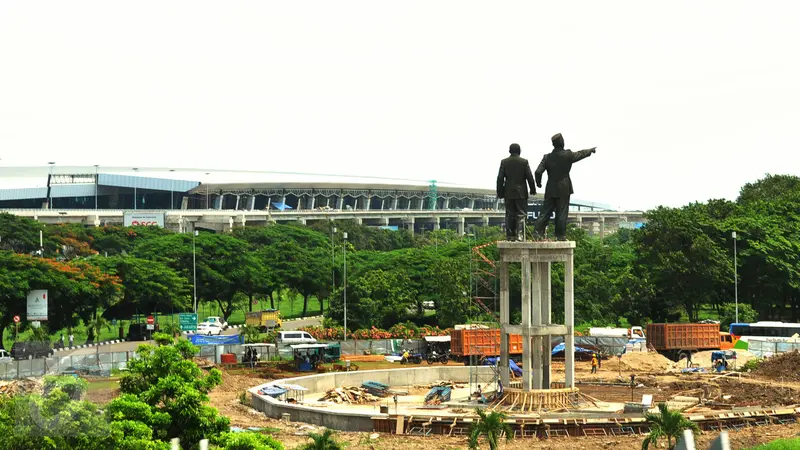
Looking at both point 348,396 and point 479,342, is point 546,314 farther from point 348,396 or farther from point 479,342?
point 479,342

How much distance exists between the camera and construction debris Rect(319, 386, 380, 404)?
157ft

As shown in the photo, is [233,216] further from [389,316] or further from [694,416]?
[694,416]

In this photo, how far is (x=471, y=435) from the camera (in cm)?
3572

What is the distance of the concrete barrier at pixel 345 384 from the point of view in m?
41.3

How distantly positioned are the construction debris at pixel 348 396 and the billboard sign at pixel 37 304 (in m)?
28.7

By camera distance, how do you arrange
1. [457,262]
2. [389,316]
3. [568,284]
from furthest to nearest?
[457,262] < [389,316] < [568,284]

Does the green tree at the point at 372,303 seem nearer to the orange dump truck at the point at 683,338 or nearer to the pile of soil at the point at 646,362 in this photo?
the orange dump truck at the point at 683,338

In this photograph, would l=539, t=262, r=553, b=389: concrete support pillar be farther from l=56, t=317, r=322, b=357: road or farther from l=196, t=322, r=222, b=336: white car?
l=196, t=322, r=222, b=336: white car

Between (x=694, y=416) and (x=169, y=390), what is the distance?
20283 mm

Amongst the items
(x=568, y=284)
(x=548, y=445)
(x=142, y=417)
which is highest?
(x=568, y=284)

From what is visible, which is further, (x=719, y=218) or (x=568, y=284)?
(x=719, y=218)

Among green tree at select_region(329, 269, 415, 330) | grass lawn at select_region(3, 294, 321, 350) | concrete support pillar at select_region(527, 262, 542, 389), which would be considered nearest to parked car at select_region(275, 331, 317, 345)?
green tree at select_region(329, 269, 415, 330)

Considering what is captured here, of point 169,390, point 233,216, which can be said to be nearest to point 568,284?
point 169,390

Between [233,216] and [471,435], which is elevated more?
[233,216]
